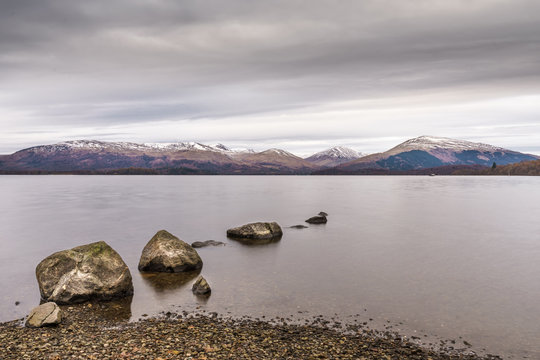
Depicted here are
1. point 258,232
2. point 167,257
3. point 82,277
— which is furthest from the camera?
point 258,232

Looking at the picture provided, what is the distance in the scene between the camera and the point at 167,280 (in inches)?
923

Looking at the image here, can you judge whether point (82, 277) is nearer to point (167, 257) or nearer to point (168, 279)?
point (168, 279)

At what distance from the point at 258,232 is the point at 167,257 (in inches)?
590

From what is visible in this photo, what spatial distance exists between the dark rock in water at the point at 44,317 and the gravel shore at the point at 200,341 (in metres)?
0.30

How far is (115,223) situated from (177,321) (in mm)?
40367

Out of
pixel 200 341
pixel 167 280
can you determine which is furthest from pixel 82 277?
pixel 200 341

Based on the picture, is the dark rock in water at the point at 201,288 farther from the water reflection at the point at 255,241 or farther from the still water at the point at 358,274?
the water reflection at the point at 255,241

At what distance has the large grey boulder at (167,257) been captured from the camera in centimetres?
2516

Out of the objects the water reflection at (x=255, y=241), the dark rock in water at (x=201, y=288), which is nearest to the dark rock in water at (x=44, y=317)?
the dark rock in water at (x=201, y=288)

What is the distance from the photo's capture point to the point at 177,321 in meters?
16.6

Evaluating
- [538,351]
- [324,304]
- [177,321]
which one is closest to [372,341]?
[324,304]

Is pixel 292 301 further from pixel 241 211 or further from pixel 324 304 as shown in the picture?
pixel 241 211

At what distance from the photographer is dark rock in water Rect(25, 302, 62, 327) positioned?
51.5ft

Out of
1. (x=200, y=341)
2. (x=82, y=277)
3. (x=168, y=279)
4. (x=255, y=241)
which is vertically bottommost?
(x=255, y=241)
